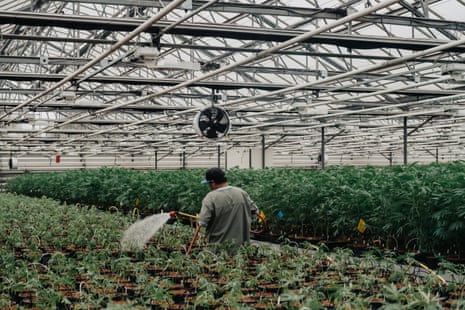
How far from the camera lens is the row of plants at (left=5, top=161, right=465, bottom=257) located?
5973 millimetres

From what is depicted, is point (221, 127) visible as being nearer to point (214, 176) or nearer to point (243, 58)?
point (243, 58)

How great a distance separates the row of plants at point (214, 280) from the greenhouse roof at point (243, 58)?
2421mm

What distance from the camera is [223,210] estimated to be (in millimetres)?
5914

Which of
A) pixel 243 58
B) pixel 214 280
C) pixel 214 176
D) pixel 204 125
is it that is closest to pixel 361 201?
pixel 214 176

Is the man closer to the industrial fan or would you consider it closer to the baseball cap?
the baseball cap

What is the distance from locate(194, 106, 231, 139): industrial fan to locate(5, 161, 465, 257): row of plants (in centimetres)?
104

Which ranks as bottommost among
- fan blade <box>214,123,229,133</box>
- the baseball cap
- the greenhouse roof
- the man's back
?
the man's back

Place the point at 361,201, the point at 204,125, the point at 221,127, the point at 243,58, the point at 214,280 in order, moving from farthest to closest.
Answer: the point at 243,58, the point at 221,127, the point at 204,125, the point at 361,201, the point at 214,280

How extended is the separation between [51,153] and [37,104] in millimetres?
25068

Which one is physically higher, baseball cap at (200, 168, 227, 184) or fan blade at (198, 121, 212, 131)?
fan blade at (198, 121, 212, 131)

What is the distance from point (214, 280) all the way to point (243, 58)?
37.1 ft

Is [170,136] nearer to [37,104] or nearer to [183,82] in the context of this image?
[37,104]

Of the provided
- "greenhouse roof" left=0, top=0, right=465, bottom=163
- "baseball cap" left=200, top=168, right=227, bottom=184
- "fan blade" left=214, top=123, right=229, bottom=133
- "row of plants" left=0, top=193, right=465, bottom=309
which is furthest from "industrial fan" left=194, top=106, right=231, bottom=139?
"baseball cap" left=200, top=168, right=227, bottom=184

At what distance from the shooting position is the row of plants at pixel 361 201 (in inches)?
235
